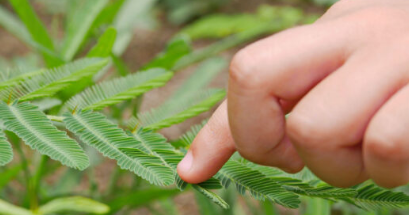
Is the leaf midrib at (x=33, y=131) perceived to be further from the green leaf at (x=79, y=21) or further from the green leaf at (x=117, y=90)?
the green leaf at (x=79, y=21)

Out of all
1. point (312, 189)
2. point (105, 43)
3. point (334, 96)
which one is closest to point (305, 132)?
point (334, 96)

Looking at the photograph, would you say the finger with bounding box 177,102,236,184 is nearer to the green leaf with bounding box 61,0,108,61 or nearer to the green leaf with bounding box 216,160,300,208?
the green leaf with bounding box 216,160,300,208

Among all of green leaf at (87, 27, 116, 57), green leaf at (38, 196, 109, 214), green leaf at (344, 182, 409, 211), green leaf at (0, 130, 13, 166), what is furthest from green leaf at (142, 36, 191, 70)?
green leaf at (344, 182, 409, 211)

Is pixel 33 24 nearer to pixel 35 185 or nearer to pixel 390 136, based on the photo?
pixel 35 185

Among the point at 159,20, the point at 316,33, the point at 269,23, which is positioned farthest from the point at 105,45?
the point at 159,20

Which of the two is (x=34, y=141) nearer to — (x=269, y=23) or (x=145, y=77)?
(x=145, y=77)

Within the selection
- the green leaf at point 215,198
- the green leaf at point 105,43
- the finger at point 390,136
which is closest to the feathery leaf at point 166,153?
the green leaf at point 215,198
